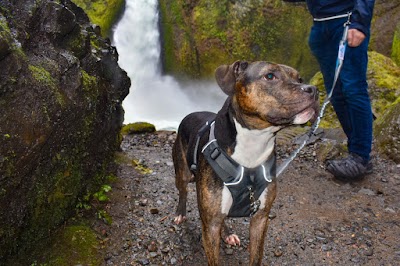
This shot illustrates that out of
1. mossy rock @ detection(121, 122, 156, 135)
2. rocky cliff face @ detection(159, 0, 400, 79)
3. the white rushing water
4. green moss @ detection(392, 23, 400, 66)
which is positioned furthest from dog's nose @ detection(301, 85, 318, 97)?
rocky cliff face @ detection(159, 0, 400, 79)

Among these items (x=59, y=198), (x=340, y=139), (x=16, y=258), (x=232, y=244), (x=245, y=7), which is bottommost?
(x=16, y=258)

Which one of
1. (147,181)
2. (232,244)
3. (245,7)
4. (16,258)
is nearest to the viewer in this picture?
(16,258)

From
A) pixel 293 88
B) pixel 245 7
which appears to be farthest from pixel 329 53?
pixel 245 7

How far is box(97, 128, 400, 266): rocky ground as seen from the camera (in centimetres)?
380

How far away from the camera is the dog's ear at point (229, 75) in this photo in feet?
9.99

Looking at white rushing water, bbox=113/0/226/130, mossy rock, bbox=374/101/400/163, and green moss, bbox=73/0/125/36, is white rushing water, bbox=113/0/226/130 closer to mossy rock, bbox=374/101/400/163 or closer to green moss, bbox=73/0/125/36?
green moss, bbox=73/0/125/36

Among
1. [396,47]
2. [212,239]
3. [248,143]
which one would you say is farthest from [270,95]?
[396,47]

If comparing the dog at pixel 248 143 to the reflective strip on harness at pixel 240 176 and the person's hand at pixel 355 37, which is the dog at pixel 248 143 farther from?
the person's hand at pixel 355 37

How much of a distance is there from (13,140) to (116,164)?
8.10ft

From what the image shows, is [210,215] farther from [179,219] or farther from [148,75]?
[148,75]

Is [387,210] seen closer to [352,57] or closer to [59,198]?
[352,57]

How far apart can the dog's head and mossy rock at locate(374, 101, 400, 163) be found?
3.36m

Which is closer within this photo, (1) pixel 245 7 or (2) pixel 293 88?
(2) pixel 293 88

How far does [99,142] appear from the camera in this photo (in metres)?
4.50
